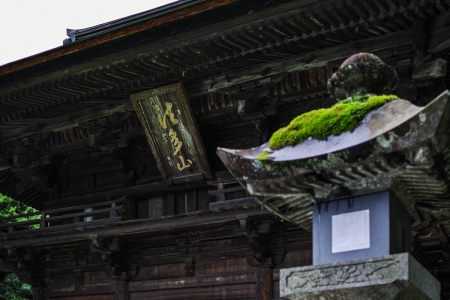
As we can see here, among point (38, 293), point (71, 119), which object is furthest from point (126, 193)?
point (38, 293)

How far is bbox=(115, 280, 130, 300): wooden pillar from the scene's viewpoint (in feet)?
Answer: 46.7

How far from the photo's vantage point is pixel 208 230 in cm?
1345

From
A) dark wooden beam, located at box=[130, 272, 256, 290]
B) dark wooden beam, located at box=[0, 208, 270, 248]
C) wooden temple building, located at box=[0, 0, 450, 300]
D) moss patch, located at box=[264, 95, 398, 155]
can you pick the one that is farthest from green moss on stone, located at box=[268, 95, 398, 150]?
dark wooden beam, located at box=[130, 272, 256, 290]

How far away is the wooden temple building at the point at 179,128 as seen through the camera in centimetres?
1140

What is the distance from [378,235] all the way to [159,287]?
8.00 meters

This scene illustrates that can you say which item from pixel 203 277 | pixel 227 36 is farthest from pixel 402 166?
pixel 203 277

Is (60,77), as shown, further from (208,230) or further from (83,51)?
(208,230)

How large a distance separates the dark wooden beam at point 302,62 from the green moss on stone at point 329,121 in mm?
4855

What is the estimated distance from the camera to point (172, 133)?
13.4 metres

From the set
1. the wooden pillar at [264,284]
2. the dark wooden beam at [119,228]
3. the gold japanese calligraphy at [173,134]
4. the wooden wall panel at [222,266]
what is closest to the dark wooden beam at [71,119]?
the gold japanese calligraphy at [173,134]

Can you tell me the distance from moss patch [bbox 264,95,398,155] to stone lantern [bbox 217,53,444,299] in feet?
0.09

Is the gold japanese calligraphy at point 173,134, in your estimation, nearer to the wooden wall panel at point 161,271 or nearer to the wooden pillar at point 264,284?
the wooden wall panel at point 161,271

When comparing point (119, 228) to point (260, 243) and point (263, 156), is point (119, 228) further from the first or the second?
point (263, 156)

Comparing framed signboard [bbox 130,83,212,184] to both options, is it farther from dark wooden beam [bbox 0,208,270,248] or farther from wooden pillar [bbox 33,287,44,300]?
wooden pillar [bbox 33,287,44,300]
